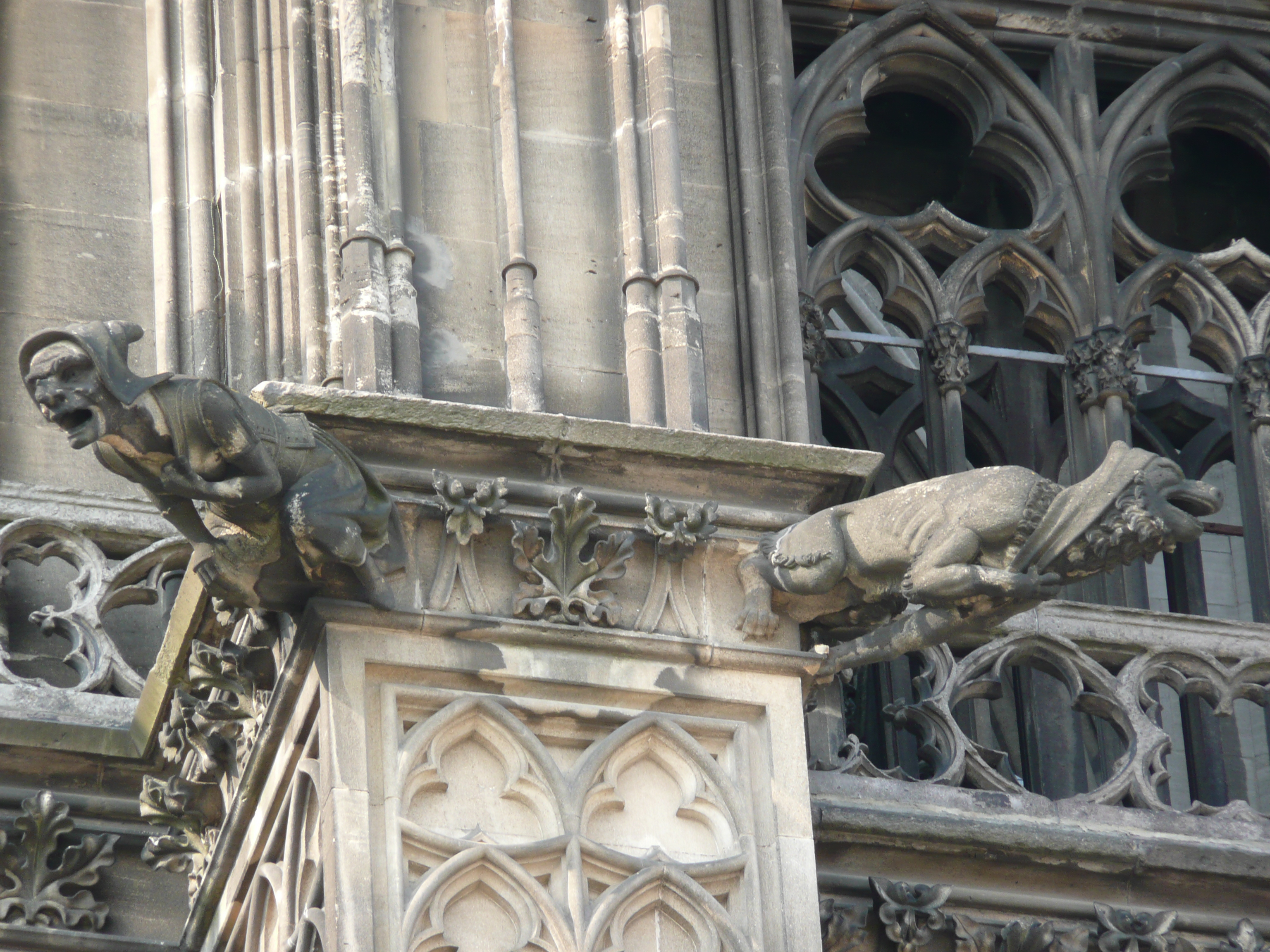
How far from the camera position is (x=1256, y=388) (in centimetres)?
1236

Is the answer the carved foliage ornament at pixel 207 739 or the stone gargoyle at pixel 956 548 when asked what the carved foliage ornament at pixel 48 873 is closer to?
the carved foliage ornament at pixel 207 739

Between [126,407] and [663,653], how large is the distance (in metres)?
1.63

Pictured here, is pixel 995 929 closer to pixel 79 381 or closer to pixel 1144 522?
pixel 1144 522

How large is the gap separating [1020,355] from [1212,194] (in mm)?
1487

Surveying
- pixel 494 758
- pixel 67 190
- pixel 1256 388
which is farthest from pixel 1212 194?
pixel 494 758

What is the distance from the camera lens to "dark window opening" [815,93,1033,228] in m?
13.1

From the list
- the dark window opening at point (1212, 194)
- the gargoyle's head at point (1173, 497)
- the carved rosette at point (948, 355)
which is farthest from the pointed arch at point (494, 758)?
the dark window opening at point (1212, 194)

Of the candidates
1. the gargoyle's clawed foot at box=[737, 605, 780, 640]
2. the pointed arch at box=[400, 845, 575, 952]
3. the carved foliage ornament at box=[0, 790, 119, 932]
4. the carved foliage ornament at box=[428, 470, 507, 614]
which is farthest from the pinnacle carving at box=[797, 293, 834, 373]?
the pointed arch at box=[400, 845, 575, 952]

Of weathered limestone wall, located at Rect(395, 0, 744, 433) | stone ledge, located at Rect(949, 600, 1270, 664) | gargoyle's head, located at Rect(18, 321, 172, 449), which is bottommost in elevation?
gargoyle's head, located at Rect(18, 321, 172, 449)

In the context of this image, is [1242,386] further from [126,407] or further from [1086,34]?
[126,407]

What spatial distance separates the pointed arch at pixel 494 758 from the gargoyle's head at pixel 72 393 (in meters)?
1.17

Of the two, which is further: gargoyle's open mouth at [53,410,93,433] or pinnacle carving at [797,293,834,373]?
pinnacle carving at [797,293,834,373]

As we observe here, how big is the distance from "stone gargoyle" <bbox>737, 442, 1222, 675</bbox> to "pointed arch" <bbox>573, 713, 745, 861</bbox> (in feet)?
1.28

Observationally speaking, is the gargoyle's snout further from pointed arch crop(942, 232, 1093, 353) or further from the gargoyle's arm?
pointed arch crop(942, 232, 1093, 353)
